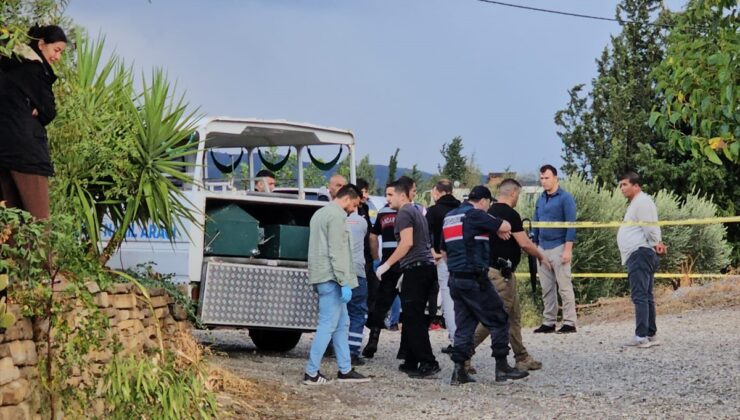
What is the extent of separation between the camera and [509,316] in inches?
470

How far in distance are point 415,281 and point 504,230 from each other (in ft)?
4.37

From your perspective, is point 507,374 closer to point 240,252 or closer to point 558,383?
point 558,383

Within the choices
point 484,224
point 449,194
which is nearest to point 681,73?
point 484,224

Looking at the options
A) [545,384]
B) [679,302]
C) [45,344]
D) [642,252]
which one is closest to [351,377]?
[545,384]

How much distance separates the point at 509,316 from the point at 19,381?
648cm

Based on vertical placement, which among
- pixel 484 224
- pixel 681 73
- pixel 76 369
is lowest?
pixel 76 369

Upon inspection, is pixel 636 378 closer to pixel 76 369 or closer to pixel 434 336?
pixel 434 336

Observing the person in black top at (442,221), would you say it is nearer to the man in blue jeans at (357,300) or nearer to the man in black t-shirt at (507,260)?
the man in blue jeans at (357,300)

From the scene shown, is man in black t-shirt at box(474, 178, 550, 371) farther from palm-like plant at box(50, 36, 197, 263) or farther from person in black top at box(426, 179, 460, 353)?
palm-like plant at box(50, 36, 197, 263)

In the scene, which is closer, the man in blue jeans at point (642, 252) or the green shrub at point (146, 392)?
the green shrub at point (146, 392)

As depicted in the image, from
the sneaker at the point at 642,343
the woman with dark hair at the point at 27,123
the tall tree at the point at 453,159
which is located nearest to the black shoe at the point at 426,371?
the sneaker at the point at 642,343

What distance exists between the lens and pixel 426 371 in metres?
12.1

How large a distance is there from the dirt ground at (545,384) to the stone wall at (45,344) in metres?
0.88

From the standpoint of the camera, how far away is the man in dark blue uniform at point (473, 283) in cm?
1119
